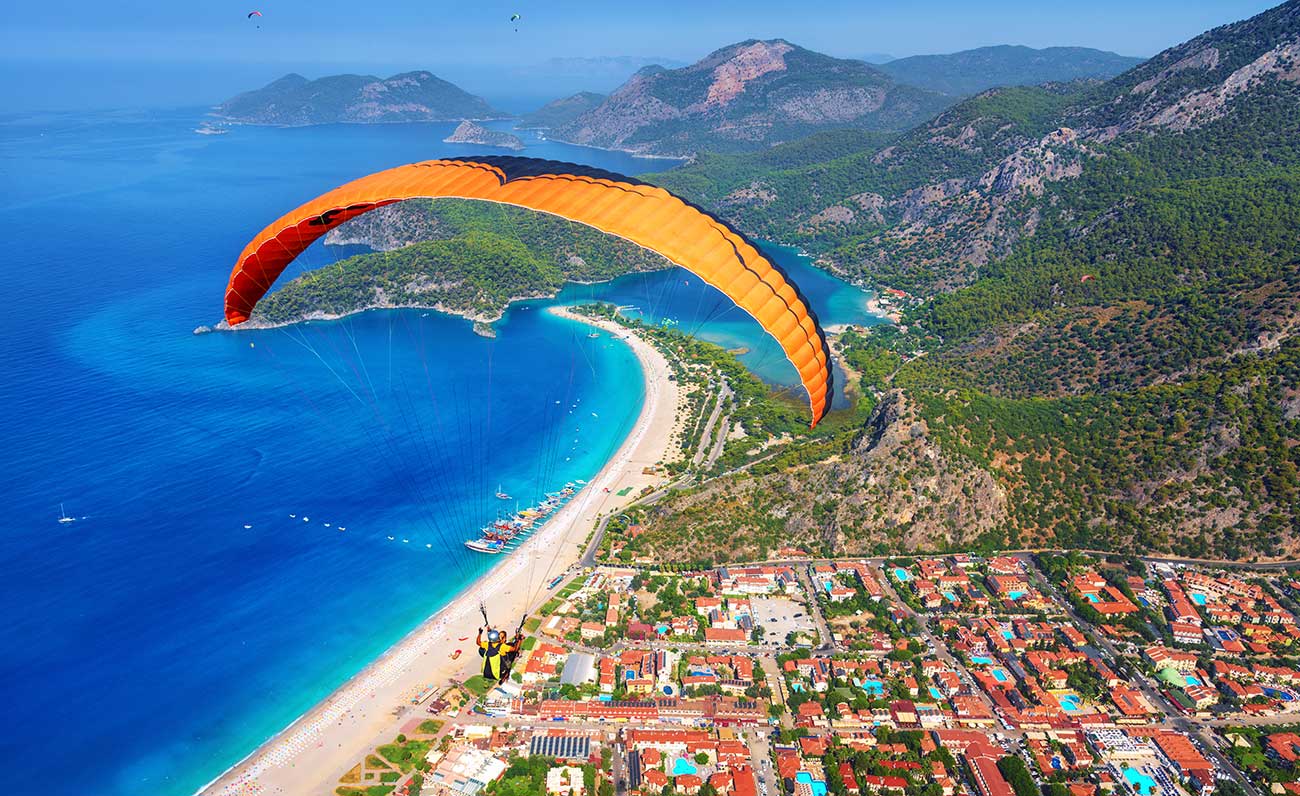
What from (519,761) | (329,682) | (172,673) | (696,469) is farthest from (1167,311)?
(172,673)

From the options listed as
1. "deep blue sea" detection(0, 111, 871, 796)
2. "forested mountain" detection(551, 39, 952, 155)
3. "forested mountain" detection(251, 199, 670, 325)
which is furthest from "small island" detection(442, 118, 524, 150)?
"deep blue sea" detection(0, 111, 871, 796)

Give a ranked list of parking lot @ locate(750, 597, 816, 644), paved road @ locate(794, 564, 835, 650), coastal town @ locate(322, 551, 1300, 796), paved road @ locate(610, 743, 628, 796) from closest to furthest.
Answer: paved road @ locate(610, 743, 628, 796)
coastal town @ locate(322, 551, 1300, 796)
paved road @ locate(794, 564, 835, 650)
parking lot @ locate(750, 597, 816, 644)

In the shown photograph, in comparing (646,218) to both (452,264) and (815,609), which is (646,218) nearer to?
(815,609)

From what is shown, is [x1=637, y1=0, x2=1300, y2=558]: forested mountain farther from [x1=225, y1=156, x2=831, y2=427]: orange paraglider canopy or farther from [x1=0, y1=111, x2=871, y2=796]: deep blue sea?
[x1=225, y1=156, x2=831, y2=427]: orange paraglider canopy

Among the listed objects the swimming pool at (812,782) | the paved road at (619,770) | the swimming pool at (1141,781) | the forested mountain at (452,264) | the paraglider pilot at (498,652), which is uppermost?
the forested mountain at (452,264)

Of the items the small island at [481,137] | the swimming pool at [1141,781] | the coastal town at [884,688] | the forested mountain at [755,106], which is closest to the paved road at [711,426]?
the coastal town at [884,688]

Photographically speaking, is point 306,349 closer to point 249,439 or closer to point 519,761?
point 249,439

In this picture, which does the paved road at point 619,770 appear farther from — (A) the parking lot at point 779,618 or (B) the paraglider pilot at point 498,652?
(B) the paraglider pilot at point 498,652
